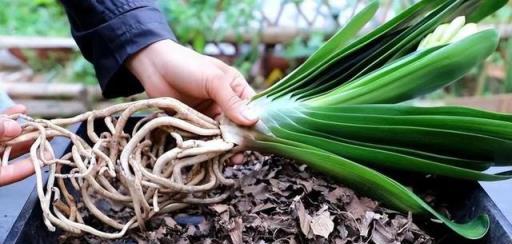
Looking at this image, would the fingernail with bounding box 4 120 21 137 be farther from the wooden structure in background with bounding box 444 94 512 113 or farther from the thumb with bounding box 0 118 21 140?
the wooden structure in background with bounding box 444 94 512 113

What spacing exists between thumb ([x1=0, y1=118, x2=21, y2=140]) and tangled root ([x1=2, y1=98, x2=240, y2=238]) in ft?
0.05

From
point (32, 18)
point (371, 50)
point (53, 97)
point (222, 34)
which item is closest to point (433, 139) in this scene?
point (371, 50)

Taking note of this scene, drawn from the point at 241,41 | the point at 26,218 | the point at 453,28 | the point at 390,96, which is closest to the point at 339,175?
the point at 390,96

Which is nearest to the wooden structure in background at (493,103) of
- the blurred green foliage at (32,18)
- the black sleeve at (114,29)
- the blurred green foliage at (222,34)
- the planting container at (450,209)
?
the blurred green foliage at (222,34)

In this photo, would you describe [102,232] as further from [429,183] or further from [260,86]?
[260,86]

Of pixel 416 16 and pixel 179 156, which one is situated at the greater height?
pixel 416 16

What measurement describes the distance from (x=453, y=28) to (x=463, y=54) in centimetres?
10

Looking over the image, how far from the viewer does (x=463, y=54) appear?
644 mm

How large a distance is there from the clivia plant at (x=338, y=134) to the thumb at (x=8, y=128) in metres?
0.02

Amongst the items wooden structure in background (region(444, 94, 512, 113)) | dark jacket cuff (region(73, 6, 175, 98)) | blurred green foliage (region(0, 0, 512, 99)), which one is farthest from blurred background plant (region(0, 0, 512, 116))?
dark jacket cuff (region(73, 6, 175, 98))

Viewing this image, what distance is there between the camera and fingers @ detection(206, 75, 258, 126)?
0.75 metres

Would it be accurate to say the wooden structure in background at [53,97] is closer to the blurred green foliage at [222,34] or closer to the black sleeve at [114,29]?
the blurred green foliage at [222,34]

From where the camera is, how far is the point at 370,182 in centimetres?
68

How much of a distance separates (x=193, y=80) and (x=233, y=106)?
0.08m
